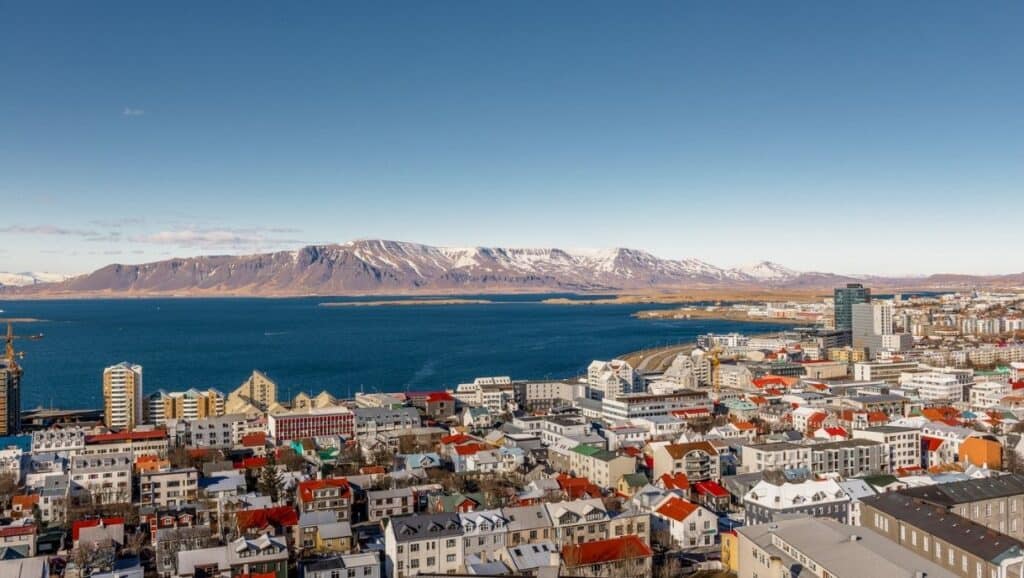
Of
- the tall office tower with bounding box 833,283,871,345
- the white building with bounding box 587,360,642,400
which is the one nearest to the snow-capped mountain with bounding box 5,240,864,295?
the tall office tower with bounding box 833,283,871,345

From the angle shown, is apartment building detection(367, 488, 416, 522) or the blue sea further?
the blue sea

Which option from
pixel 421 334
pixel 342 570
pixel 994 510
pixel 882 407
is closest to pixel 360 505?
pixel 342 570

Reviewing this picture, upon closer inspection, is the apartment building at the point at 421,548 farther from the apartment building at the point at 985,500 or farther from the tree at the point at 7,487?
the tree at the point at 7,487

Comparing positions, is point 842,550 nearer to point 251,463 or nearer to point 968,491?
point 968,491

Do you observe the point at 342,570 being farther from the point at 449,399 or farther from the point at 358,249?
the point at 358,249

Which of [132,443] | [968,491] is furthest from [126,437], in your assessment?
[968,491]

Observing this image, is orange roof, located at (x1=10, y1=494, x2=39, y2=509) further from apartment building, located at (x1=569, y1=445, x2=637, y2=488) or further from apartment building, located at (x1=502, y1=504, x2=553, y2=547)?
apartment building, located at (x1=569, y1=445, x2=637, y2=488)
